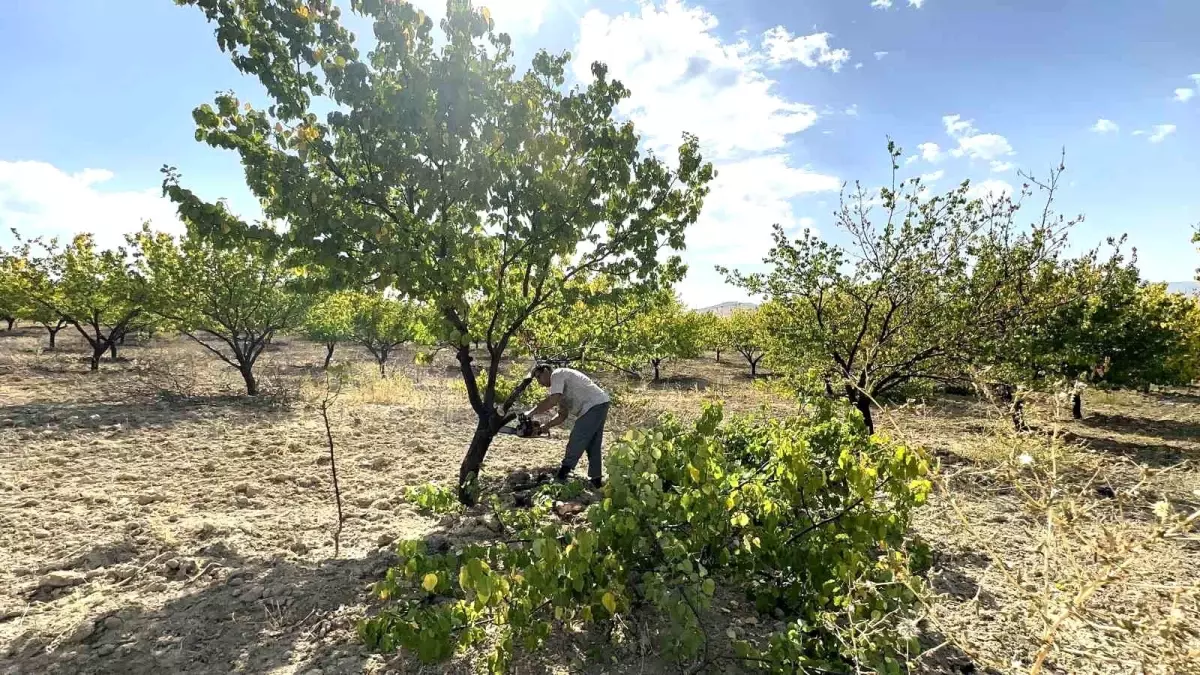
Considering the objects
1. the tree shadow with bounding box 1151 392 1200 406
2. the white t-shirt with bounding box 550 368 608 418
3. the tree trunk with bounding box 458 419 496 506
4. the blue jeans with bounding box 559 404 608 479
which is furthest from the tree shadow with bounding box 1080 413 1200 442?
the tree trunk with bounding box 458 419 496 506

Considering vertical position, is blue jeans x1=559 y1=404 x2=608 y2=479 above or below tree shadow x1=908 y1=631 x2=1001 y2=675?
above

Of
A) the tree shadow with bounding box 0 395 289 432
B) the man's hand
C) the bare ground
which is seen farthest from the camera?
the tree shadow with bounding box 0 395 289 432

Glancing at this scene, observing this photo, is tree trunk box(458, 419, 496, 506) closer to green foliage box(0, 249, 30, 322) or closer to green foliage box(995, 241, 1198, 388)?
green foliage box(995, 241, 1198, 388)

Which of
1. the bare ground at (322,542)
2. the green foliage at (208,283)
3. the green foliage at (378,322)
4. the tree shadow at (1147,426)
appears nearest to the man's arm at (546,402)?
A: the bare ground at (322,542)

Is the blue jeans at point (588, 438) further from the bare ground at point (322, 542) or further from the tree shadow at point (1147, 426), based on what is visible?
the tree shadow at point (1147, 426)

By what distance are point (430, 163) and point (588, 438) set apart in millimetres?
3405

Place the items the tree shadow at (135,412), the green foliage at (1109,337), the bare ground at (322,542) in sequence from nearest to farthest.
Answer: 1. the bare ground at (322,542)
2. the green foliage at (1109,337)
3. the tree shadow at (135,412)

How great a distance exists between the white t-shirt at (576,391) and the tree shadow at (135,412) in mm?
6748

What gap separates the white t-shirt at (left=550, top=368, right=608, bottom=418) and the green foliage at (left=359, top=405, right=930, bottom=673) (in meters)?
2.72

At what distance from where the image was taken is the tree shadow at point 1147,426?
45.1 ft

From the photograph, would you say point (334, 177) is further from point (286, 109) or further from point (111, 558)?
point (111, 558)

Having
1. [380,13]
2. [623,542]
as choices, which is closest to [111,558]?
[623,542]

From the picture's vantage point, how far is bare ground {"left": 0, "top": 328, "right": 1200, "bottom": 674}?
7.11 ft

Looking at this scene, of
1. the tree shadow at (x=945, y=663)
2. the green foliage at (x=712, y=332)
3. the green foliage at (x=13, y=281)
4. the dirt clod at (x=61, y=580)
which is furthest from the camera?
the green foliage at (x=712, y=332)
